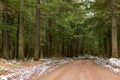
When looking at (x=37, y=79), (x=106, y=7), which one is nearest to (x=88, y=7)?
(x=106, y=7)

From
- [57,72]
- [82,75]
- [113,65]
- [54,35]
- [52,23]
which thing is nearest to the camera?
[82,75]

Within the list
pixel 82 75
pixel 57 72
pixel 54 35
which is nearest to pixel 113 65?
pixel 57 72

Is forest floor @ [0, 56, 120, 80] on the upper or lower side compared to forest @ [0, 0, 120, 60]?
lower

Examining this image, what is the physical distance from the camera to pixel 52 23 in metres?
40.5

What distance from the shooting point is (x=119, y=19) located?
3008 cm

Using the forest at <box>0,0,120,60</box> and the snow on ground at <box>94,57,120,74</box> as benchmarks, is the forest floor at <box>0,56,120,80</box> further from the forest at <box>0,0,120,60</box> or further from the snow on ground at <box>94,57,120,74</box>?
the forest at <box>0,0,120,60</box>

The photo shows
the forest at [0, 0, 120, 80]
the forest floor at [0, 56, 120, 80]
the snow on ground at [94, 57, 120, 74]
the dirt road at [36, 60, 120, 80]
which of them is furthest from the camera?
the snow on ground at [94, 57, 120, 74]

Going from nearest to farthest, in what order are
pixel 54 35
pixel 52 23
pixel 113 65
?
pixel 113 65
pixel 52 23
pixel 54 35

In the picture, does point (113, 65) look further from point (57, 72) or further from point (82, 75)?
point (82, 75)

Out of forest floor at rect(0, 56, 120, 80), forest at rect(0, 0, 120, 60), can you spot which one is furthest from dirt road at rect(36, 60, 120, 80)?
forest at rect(0, 0, 120, 60)

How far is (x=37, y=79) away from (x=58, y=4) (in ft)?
47.8

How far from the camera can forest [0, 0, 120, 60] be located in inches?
943

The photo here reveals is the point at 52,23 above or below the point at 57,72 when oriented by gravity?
above

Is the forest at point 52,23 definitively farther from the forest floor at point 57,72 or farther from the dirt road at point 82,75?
the dirt road at point 82,75
